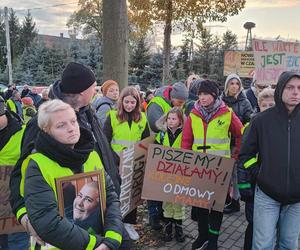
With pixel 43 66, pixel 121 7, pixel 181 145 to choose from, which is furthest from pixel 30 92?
pixel 43 66

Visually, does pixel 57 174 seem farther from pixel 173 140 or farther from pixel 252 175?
pixel 173 140

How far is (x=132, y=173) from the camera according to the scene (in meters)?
4.36

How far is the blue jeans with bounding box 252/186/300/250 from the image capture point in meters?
3.34

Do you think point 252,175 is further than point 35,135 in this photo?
Yes

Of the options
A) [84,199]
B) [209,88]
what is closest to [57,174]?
[84,199]

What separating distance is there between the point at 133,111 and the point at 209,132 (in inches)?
39.2

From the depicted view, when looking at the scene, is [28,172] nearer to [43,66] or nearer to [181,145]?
[181,145]

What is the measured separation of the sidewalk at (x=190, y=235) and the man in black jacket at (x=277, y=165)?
4.20ft

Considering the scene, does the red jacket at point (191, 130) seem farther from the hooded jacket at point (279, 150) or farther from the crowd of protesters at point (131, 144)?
the hooded jacket at point (279, 150)

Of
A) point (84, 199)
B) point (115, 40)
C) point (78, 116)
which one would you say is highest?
point (115, 40)

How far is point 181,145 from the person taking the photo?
14.4 feet

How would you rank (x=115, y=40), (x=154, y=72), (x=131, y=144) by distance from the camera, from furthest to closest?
(x=154, y=72) → (x=115, y=40) → (x=131, y=144)

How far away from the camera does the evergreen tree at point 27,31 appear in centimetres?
4366

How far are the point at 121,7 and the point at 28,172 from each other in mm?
4683
